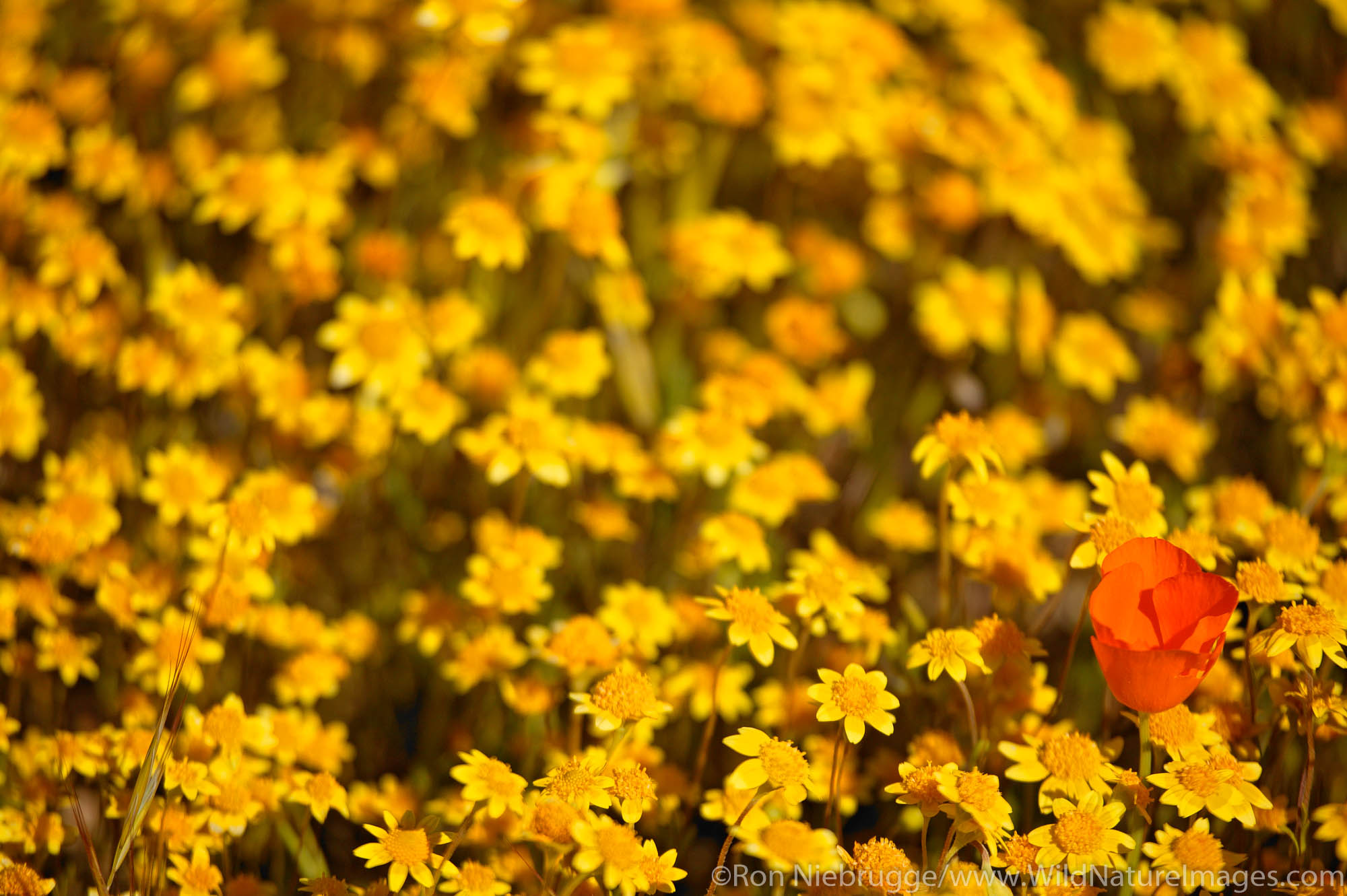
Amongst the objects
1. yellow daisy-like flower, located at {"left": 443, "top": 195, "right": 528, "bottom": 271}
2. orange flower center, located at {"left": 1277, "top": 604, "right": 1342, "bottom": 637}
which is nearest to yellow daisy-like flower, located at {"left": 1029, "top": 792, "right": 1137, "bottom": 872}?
orange flower center, located at {"left": 1277, "top": 604, "right": 1342, "bottom": 637}

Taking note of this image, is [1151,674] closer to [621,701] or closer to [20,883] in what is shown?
[621,701]

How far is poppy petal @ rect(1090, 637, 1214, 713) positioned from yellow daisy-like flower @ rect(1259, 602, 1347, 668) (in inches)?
5.4

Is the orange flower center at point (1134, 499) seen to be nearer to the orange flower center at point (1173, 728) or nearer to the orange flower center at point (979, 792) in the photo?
the orange flower center at point (1173, 728)

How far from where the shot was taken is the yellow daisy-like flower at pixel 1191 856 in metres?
0.89

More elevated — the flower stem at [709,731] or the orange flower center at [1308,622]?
the orange flower center at [1308,622]

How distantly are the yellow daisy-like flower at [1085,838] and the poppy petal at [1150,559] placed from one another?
187 mm

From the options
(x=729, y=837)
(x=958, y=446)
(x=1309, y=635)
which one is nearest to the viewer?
(x=729, y=837)

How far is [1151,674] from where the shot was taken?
833 millimetres

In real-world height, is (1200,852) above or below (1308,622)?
below

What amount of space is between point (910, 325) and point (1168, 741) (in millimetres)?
1113

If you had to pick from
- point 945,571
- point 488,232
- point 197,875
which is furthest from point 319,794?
point 488,232

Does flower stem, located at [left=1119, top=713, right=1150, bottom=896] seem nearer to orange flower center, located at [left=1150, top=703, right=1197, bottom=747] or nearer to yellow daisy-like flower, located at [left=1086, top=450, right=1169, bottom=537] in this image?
orange flower center, located at [left=1150, top=703, right=1197, bottom=747]

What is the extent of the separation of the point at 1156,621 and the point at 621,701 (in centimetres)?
46

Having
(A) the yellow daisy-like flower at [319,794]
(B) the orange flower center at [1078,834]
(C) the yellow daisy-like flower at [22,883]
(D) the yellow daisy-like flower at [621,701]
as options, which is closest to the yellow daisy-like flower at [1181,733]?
(B) the orange flower center at [1078,834]
